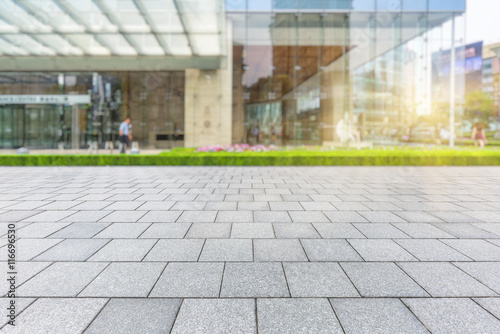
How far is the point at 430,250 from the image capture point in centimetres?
407

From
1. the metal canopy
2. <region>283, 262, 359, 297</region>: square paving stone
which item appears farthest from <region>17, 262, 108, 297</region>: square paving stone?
the metal canopy

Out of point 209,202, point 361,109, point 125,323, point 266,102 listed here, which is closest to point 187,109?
point 266,102

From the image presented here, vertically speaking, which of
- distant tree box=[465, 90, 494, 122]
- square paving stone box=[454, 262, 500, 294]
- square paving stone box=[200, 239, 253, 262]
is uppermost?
distant tree box=[465, 90, 494, 122]

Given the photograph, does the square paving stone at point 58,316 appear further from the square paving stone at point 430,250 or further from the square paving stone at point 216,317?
the square paving stone at point 430,250

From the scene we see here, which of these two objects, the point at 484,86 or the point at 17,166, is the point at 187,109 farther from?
the point at 484,86

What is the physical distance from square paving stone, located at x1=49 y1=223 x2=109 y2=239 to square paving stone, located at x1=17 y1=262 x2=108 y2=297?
1055 millimetres

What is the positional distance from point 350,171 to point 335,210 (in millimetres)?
6481

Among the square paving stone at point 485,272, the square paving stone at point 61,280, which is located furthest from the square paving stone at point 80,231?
the square paving stone at point 485,272

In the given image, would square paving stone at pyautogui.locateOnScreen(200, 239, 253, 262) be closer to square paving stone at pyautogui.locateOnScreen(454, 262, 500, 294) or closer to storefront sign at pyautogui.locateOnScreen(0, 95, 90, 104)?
square paving stone at pyautogui.locateOnScreen(454, 262, 500, 294)

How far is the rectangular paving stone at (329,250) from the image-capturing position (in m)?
3.80

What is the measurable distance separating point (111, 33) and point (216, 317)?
64.6ft

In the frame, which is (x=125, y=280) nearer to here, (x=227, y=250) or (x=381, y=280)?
(x=227, y=250)

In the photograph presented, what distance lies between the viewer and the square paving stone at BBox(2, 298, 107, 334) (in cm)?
236

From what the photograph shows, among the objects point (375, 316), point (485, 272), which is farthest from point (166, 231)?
point (485, 272)
